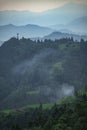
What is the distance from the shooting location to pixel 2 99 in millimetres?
43562

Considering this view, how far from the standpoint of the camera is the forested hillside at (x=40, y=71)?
42.6 m

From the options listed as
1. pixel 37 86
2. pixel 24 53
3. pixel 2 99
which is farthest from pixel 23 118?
pixel 24 53

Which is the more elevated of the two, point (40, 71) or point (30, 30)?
point (30, 30)

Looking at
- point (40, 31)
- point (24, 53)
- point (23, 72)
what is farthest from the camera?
point (40, 31)

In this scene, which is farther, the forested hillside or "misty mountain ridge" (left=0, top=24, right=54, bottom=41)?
"misty mountain ridge" (left=0, top=24, right=54, bottom=41)

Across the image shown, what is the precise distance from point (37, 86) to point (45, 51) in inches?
363

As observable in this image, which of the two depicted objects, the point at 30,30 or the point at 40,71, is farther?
the point at 30,30

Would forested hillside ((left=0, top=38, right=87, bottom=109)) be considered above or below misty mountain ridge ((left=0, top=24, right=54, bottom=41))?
below

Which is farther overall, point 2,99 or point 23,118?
point 2,99

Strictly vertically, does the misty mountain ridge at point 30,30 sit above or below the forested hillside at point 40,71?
above

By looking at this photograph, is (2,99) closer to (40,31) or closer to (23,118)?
(23,118)

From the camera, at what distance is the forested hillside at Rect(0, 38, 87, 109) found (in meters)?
42.6

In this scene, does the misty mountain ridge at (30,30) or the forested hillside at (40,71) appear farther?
the misty mountain ridge at (30,30)

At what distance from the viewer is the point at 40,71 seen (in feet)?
166
